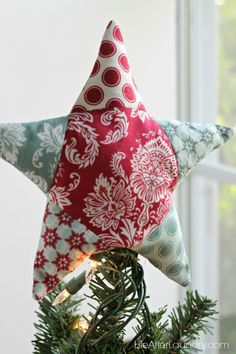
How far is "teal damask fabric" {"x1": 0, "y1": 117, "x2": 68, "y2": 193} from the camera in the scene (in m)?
0.63

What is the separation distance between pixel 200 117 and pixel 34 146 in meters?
0.81

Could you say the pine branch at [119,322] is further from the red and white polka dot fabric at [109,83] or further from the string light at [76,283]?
the red and white polka dot fabric at [109,83]

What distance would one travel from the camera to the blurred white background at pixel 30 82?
3.65ft

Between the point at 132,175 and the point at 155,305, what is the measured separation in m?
0.80

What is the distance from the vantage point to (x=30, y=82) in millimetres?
1137

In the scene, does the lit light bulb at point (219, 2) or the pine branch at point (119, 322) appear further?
the lit light bulb at point (219, 2)

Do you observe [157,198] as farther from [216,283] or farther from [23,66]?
[216,283]

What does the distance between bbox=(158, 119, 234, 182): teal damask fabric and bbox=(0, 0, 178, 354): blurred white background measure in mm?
487

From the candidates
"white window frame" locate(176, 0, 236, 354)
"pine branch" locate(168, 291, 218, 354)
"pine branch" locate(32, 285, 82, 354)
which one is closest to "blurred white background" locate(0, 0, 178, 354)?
"white window frame" locate(176, 0, 236, 354)

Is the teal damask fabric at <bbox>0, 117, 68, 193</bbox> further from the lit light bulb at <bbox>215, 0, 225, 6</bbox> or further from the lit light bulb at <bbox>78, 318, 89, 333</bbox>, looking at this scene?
the lit light bulb at <bbox>215, 0, 225, 6</bbox>

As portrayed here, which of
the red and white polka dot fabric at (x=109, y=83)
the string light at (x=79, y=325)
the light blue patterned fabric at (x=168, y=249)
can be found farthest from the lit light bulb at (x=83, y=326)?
the red and white polka dot fabric at (x=109, y=83)

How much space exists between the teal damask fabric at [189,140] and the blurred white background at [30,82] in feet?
1.60

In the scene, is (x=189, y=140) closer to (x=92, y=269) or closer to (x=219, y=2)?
(x=92, y=269)

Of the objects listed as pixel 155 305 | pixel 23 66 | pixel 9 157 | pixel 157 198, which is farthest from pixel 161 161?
pixel 155 305
